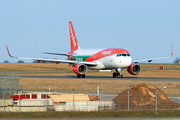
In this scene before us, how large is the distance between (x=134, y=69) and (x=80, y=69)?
8595 mm

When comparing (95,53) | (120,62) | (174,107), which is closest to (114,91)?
(174,107)

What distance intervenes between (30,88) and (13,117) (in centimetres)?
2079

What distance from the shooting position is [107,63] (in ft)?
182

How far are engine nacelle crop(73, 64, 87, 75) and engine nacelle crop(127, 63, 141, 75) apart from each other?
6941 millimetres

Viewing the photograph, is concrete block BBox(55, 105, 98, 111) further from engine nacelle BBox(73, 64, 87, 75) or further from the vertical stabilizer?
the vertical stabilizer

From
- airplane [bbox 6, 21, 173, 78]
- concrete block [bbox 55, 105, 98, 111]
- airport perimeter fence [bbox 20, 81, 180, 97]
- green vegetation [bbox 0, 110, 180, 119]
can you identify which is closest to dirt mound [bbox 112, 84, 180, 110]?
concrete block [bbox 55, 105, 98, 111]

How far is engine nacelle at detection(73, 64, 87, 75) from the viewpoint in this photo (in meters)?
54.7

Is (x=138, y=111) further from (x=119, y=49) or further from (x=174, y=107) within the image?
(x=119, y=49)

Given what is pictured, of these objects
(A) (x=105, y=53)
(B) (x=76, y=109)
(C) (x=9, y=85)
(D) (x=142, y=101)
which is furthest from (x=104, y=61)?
(B) (x=76, y=109)

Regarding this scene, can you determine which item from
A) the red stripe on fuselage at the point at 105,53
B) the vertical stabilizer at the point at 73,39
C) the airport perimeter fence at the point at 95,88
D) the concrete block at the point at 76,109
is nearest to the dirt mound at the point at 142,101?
the concrete block at the point at 76,109

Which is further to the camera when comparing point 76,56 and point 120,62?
point 76,56

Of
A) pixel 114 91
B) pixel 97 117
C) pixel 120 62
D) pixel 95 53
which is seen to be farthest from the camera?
pixel 95 53

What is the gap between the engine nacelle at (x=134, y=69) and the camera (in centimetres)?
5479

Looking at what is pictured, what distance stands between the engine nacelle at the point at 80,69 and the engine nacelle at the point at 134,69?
6941 millimetres
